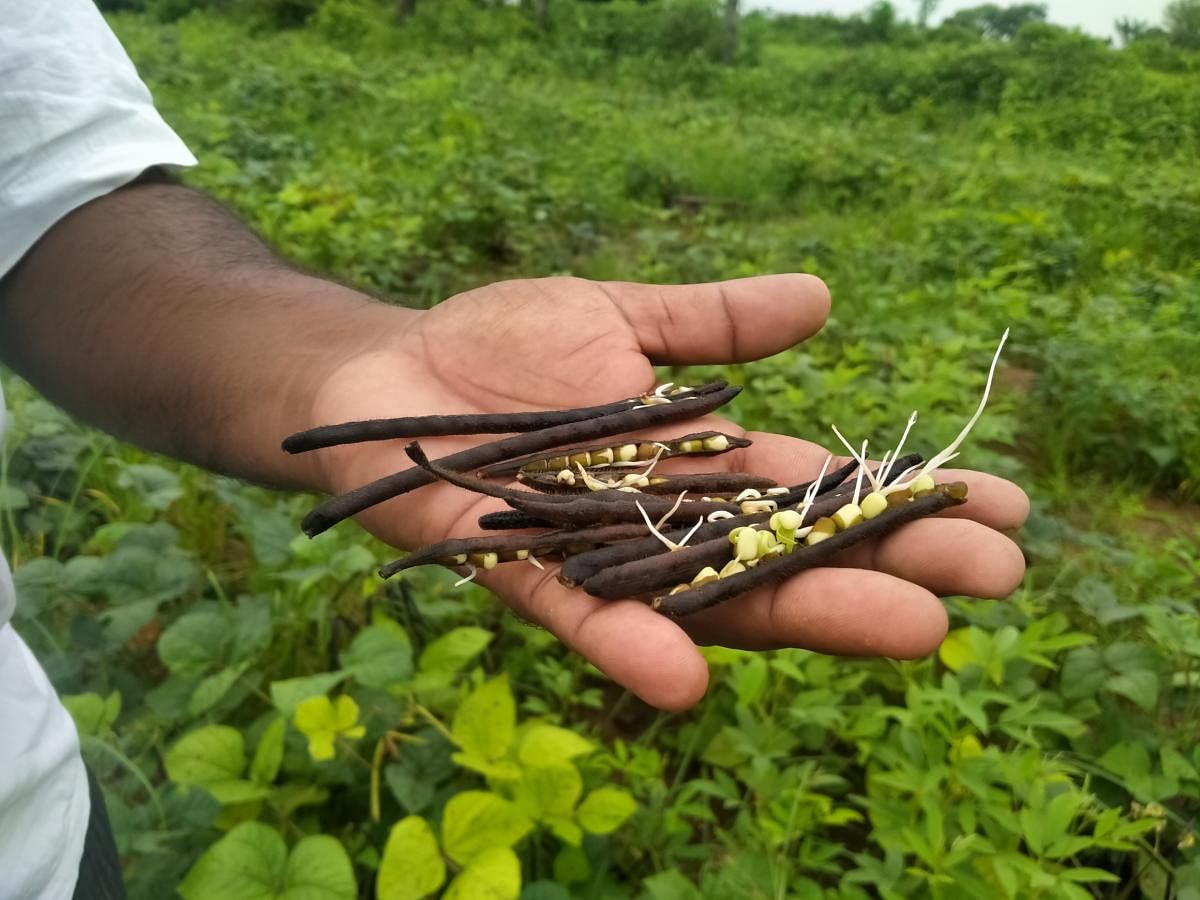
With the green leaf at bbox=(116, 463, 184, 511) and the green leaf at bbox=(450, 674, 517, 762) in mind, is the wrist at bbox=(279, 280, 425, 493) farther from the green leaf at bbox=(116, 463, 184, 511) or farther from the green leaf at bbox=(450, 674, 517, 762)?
the green leaf at bbox=(116, 463, 184, 511)

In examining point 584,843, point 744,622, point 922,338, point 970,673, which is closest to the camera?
point 744,622

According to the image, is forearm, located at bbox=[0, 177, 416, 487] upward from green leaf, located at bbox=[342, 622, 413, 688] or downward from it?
upward

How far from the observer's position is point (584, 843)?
→ 1968mm

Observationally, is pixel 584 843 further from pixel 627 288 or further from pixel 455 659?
pixel 627 288

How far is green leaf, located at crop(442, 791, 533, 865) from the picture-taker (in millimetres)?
1621

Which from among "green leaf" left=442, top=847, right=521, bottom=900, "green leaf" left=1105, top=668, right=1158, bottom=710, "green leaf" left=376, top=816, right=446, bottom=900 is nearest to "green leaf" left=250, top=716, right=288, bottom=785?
"green leaf" left=376, top=816, right=446, bottom=900

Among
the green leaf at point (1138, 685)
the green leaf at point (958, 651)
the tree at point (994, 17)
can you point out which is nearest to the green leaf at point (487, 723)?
the green leaf at point (958, 651)

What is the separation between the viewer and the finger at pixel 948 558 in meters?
1.38

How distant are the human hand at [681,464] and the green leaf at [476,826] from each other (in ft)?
1.29

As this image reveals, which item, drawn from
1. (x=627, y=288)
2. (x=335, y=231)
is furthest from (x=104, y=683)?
(x=335, y=231)

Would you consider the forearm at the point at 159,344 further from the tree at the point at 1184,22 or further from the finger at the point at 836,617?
the tree at the point at 1184,22

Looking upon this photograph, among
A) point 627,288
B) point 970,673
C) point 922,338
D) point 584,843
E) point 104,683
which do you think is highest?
point 627,288

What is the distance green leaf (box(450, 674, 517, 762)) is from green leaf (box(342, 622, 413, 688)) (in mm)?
144

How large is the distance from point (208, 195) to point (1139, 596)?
9.67 feet
